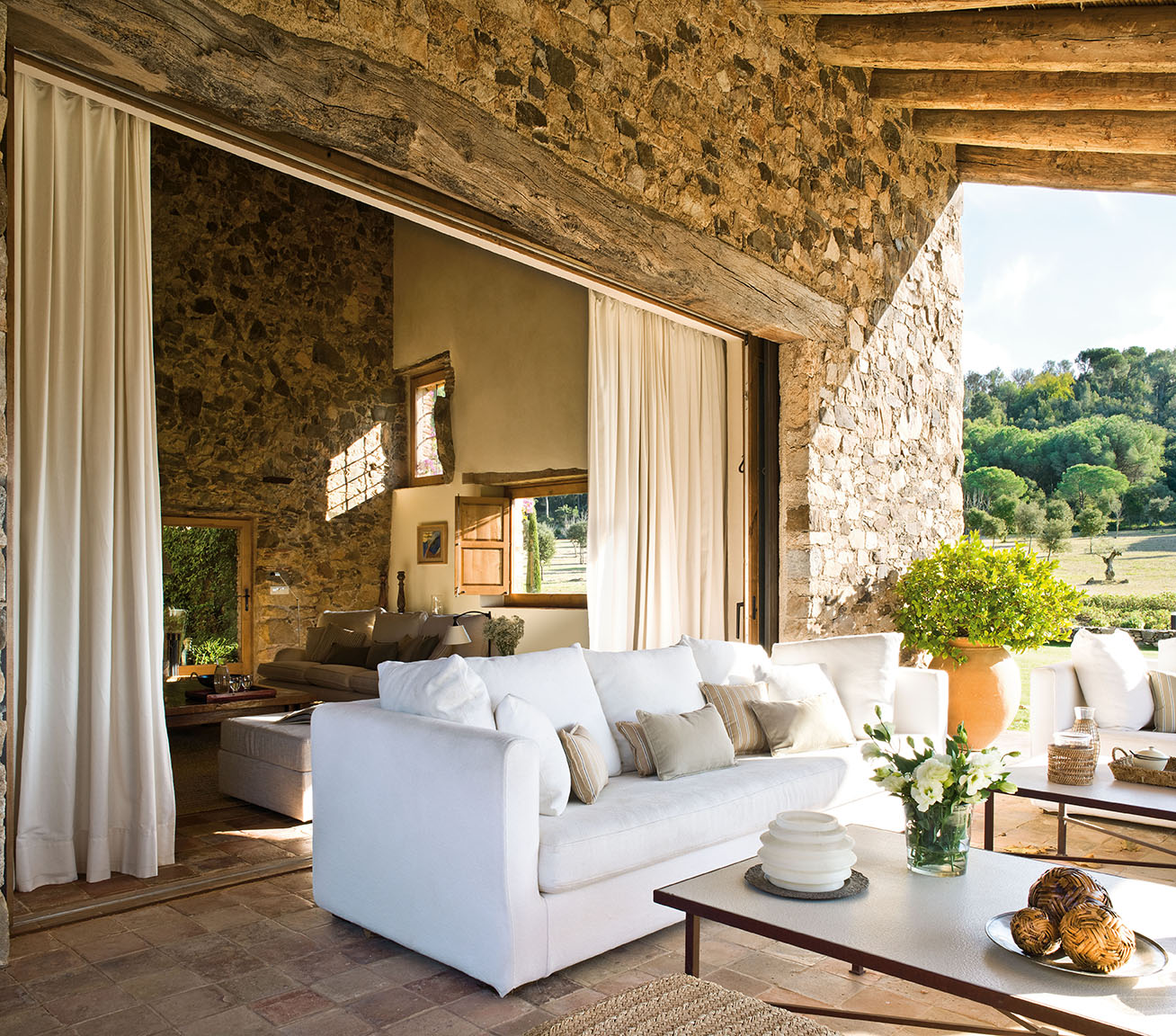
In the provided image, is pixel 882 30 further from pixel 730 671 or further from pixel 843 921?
pixel 843 921

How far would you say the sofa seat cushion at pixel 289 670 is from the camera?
7.65 metres

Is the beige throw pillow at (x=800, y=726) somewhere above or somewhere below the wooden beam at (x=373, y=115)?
below

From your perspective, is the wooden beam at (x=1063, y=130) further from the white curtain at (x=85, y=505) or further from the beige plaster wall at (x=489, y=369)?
the white curtain at (x=85, y=505)

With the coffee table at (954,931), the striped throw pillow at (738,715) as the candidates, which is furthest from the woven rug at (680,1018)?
the striped throw pillow at (738,715)

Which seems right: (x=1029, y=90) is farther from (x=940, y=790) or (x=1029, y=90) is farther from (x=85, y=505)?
(x=85, y=505)

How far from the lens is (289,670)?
308 inches

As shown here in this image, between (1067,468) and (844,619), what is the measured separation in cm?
318

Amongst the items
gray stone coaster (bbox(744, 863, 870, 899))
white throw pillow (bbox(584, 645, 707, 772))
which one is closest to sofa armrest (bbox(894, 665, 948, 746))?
white throw pillow (bbox(584, 645, 707, 772))

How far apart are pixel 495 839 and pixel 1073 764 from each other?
218 cm

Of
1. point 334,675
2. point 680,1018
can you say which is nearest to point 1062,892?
point 680,1018

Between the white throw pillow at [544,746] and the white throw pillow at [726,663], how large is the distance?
129 cm

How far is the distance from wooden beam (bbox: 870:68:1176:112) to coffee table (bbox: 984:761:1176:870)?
4047 mm

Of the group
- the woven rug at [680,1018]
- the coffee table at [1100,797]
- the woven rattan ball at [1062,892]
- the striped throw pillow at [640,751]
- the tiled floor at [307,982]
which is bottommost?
the tiled floor at [307,982]

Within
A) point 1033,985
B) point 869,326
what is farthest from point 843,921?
point 869,326
